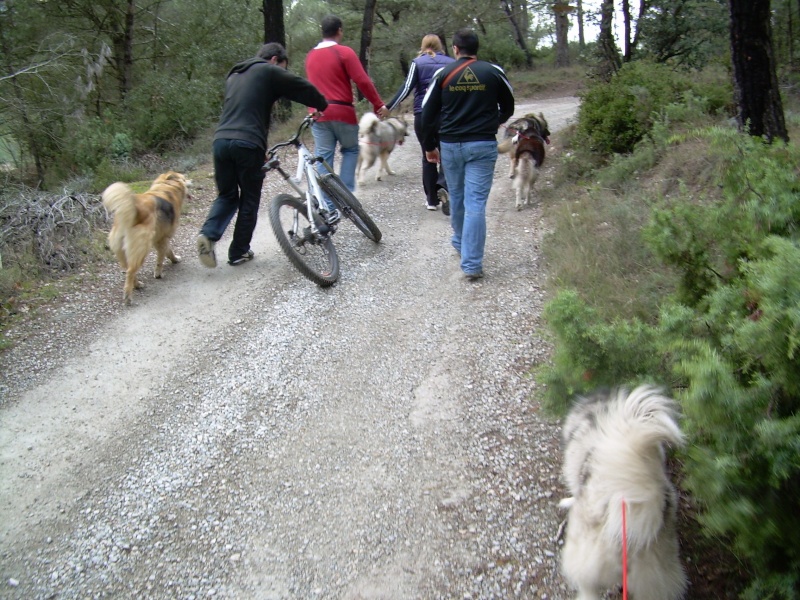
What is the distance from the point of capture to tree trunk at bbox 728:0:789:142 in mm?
6582

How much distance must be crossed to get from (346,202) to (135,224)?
2258 millimetres

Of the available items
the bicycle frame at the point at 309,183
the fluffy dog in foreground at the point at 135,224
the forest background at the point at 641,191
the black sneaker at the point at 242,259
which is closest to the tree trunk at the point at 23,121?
the forest background at the point at 641,191

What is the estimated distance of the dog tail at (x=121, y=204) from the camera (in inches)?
Answer: 233

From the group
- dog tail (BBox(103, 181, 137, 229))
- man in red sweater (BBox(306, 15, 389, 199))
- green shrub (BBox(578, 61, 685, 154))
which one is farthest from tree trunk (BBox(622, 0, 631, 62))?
dog tail (BBox(103, 181, 137, 229))

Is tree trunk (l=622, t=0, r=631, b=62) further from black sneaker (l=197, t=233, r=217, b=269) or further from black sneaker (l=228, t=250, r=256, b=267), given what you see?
black sneaker (l=197, t=233, r=217, b=269)

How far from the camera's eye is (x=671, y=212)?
3.52 meters

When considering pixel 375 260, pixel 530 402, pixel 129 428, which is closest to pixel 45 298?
pixel 129 428

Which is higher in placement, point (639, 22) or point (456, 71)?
point (639, 22)

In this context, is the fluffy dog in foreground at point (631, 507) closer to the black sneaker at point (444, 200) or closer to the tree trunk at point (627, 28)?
the black sneaker at point (444, 200)

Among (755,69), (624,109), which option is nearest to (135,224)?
(755,69)

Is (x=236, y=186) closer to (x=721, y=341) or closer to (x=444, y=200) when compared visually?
(x=444, y=200)

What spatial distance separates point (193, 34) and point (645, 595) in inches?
881

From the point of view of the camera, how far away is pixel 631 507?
237 centimetres

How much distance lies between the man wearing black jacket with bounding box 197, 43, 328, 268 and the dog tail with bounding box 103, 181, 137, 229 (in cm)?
76
